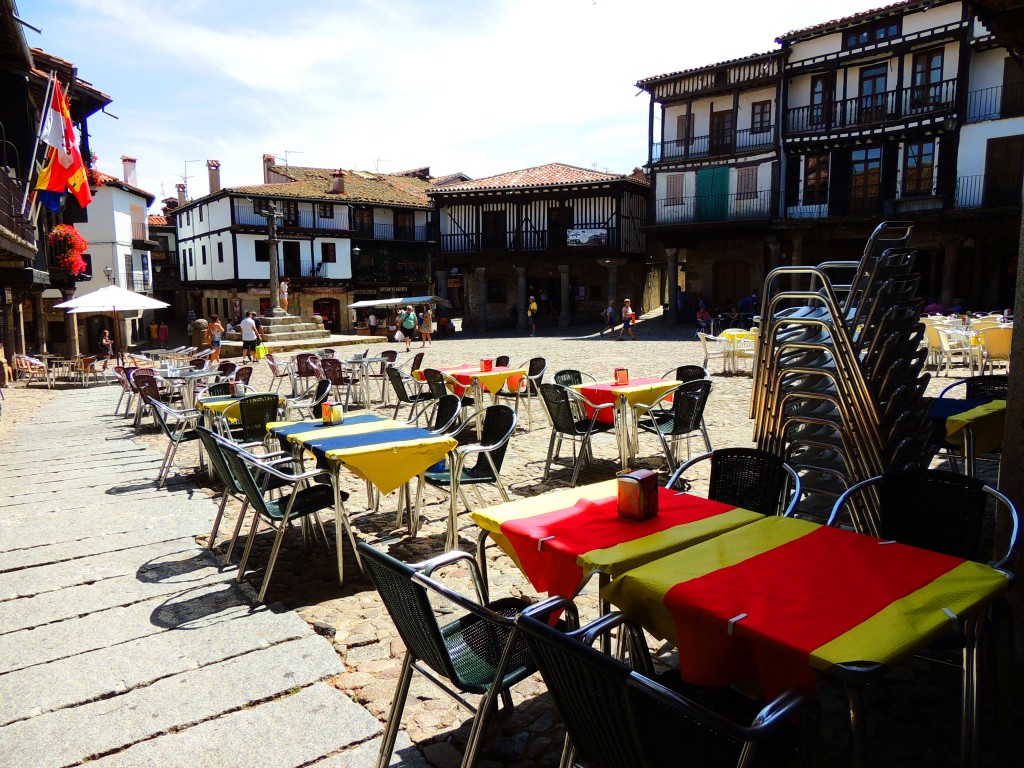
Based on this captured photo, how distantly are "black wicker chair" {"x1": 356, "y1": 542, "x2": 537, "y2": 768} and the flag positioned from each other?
1347 centimetres

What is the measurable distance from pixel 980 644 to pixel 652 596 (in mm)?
1153

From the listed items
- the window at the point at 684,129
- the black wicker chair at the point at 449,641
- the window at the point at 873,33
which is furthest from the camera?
the window at the point at 684,129

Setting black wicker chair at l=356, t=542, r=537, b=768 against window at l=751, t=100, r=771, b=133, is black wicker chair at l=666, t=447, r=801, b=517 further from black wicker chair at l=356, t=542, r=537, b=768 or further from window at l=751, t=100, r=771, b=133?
window at l=751, t=100, r=771, b=133

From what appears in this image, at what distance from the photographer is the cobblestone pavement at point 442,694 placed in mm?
2686

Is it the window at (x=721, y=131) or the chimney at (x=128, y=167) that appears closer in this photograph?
the window at (x=721, y=131)

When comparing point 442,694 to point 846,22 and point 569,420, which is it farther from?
point 846,22

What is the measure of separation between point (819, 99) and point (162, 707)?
25.7 metres

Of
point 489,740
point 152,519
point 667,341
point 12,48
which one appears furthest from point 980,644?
point 667,341

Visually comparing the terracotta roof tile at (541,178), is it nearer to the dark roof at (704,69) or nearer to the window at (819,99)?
the dark roof at (704,69)

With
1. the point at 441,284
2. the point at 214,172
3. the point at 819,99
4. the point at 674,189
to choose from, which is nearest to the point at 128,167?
the point at 214,172

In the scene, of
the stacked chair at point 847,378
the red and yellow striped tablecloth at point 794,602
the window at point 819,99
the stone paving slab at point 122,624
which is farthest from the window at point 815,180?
the stone paving slab at point 122,624

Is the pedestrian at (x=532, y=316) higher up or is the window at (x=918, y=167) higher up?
the window at (x=918, y=167)

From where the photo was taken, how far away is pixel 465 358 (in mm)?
18844

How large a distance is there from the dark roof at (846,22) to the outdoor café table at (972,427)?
20.4 m
